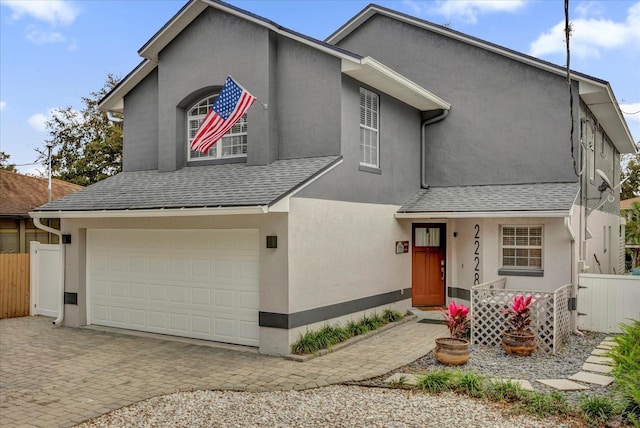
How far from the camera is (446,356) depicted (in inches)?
335

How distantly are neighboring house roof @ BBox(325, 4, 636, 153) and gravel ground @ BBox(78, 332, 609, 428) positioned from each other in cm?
798

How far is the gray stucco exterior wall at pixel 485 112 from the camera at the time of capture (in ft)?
42.6

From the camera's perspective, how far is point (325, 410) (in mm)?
6418

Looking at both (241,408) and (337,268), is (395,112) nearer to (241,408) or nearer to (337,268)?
(337,268)

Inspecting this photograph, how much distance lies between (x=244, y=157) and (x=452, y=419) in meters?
7.40

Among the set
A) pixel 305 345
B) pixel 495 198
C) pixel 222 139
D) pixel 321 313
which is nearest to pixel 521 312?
pixel 321 313

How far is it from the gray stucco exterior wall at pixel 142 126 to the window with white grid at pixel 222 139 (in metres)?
1.24

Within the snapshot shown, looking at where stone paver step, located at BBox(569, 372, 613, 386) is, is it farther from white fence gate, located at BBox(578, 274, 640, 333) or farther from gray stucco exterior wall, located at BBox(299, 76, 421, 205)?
gray stucco exterior wall, located at BBox(299, 76, 421, 205)

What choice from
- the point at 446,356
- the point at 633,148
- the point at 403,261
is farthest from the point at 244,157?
the point at 633,148

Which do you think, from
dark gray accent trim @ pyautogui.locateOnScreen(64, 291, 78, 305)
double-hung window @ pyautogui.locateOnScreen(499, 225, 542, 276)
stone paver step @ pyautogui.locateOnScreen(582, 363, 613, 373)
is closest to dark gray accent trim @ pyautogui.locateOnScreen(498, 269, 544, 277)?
double-hung window @ pyautogui.locateOnScreen(499, 225, 542, 276)

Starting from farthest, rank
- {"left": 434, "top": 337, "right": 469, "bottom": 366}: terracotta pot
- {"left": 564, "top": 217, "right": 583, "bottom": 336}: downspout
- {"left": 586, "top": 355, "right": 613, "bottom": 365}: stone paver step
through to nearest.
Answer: {"left": 564, "top": 217, "right": 583, "bottom": 336}: downspout < {"left": 586, "top": 355, "right": 613, "bottom": 365}: stone paver step < {"left": 434, "top": 337, "right": 469, "bottom": 366}: terracotta pot

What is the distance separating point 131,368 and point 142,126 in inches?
279

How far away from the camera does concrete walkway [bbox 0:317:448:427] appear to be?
680 centimetres

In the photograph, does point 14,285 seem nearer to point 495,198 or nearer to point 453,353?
point 453,353
